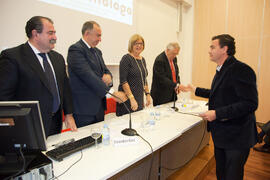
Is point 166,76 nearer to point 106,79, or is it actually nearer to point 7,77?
point 106,79

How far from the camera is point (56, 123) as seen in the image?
1397 mm

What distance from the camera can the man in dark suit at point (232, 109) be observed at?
48.8 inches

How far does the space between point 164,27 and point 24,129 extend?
439 centimetres

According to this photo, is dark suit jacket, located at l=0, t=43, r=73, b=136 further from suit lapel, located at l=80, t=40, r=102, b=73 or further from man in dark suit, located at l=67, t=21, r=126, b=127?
suit lapel, located at l=80, t=40, r=102, b=73

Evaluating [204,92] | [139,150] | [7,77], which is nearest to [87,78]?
[7,77]

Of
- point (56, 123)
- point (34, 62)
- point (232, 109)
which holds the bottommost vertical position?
point (56, 123)

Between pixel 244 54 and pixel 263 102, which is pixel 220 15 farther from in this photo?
pixel 263 102

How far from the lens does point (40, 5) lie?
2137 millimetres

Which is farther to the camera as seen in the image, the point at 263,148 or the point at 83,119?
the point at 263,148

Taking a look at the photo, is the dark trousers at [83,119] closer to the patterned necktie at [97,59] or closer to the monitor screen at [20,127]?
the patterned necktie at [97,59]

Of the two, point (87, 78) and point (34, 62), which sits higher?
point (34, 62)

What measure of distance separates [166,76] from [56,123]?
4.92 ft

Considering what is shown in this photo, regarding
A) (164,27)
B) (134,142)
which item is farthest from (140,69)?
(164,27)

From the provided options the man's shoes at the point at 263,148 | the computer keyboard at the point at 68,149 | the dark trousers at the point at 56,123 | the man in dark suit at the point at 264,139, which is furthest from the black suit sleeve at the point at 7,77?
the man's shoes at the point at 263,148
